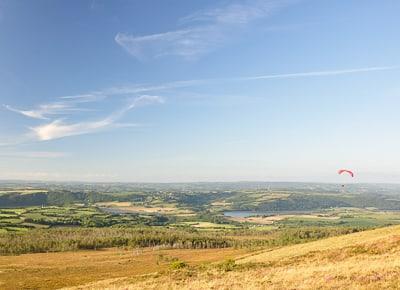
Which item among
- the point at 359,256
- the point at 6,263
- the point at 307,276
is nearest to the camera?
the point at 307,276

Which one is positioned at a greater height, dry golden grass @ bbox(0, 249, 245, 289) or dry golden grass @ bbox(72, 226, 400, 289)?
dry golden grass @ bbox(72, 226, 400, 289)

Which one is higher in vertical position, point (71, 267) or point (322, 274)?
point (322, 274)

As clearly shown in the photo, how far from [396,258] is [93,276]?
78146mm

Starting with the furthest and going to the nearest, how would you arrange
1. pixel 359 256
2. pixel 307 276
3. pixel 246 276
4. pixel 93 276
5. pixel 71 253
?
pixel 71 253
pixel 93 276
pixel 359 256
pixel 246 276
pixel 307 276

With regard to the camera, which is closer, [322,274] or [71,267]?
[322,274]

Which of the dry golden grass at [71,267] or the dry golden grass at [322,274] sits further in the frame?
the dry golden grass at [71,267]

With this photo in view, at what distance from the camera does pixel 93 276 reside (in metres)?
102

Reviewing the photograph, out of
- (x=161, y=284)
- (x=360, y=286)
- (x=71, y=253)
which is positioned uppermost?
(x=360, y=286)

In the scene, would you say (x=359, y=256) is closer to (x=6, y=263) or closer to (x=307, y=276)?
(x=307, y=276)

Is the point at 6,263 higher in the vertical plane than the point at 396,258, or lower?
lower

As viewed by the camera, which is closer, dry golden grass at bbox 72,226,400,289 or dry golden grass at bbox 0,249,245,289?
dry golden grass at bbox 72,226,400,289

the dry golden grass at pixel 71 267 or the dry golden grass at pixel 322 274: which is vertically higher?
the dry golden grass at pixel 322 274

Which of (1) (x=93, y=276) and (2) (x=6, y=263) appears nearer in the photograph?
(1) (x=93, y=276)

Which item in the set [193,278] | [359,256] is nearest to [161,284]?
[193,278]
